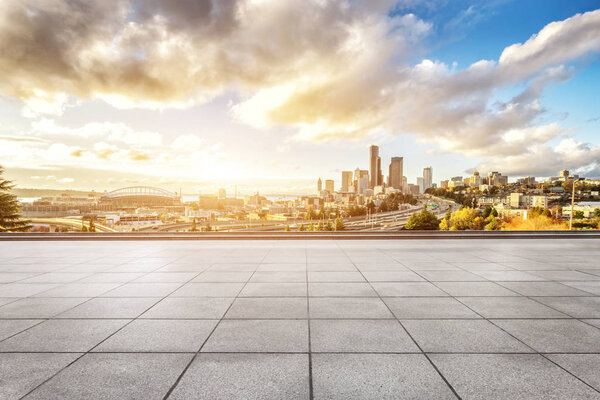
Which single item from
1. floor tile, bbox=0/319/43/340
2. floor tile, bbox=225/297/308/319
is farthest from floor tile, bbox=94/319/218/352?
floor tile, bbox=0/319/43/340

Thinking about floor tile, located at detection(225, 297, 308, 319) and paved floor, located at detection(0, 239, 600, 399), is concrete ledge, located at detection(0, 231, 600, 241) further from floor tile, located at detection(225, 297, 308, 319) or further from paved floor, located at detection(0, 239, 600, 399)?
floor tile, located at detection(225, 297, 308, 319)

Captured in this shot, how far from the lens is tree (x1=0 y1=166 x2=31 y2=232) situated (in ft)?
122

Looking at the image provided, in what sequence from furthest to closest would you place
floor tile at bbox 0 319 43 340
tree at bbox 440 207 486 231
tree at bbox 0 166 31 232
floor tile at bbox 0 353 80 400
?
tree at bbox 440 207 486 231 → tree at bbox 0 166 31 232 → floor tile at bbox 0 319 43 340 → floor tile at bbox 0 353 80 400

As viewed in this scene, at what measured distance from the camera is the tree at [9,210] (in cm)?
3719

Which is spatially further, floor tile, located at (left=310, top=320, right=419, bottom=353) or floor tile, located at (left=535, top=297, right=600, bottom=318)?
floor tile, located at (left=535, top=297, right=600, bottom=318)

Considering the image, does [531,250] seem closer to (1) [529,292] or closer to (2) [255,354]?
(1) [529,292]

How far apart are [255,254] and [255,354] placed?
7.90m

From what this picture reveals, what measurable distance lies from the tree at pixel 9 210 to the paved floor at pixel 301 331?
133ft

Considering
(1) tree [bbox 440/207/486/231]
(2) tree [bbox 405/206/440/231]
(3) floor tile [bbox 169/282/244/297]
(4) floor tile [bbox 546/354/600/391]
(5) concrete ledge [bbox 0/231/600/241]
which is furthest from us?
(2) tree [bbox 405/206/440/231]

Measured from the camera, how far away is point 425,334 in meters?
4.57

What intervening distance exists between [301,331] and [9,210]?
172ft

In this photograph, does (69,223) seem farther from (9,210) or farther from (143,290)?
(143,290)

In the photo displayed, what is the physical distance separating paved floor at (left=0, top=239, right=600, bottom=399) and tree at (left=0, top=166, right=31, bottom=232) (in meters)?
40.7

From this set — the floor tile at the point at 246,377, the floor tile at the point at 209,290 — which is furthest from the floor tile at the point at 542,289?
the floor tile at the point at 209,290
